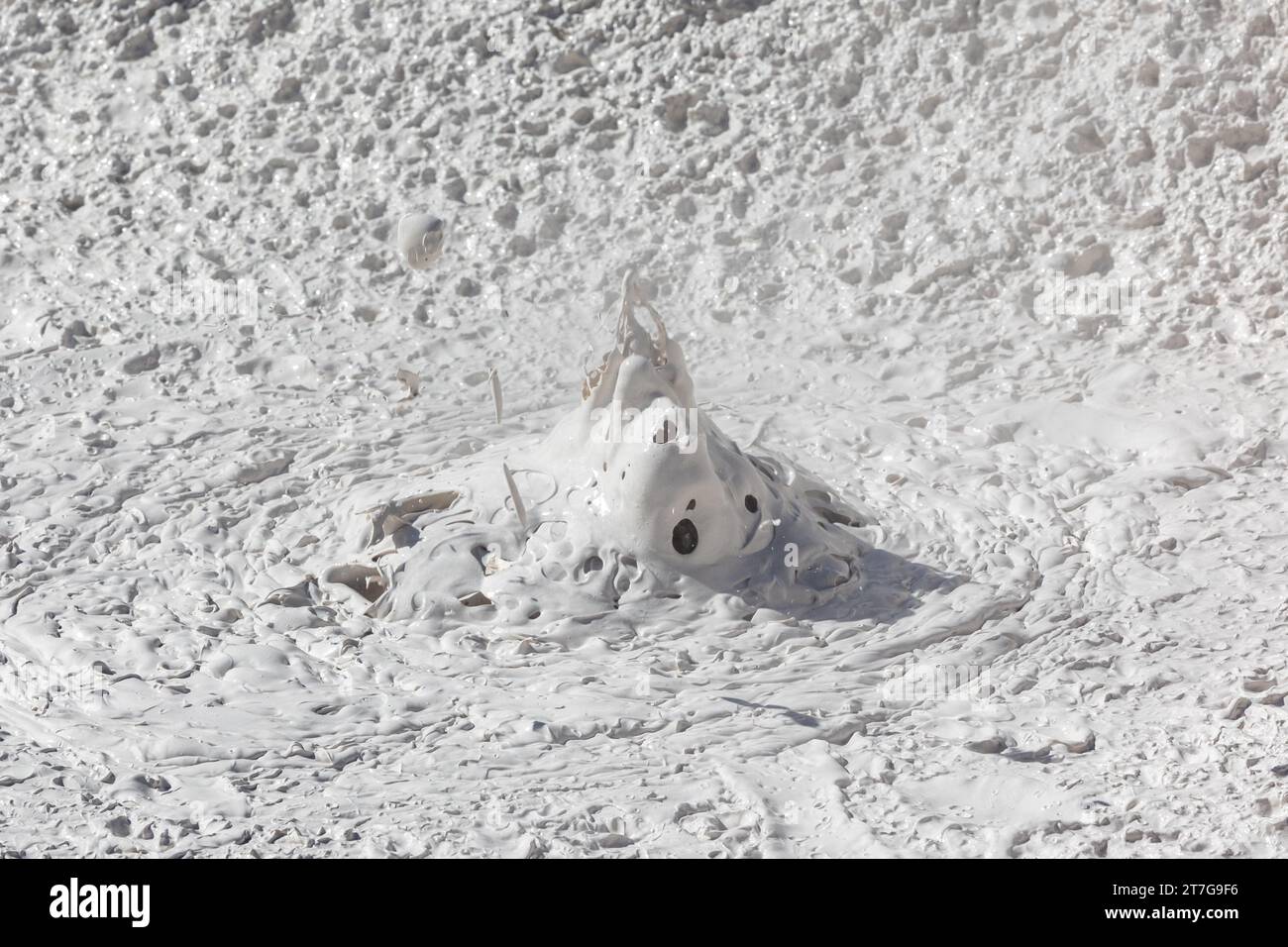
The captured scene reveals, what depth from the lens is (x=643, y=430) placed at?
6211 mm

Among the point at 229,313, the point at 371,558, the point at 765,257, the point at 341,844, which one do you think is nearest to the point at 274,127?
the point at 229,313

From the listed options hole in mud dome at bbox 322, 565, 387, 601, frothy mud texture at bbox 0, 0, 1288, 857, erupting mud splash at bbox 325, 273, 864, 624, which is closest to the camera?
frothy mud texture at bbox 0, 0, 1288, 857

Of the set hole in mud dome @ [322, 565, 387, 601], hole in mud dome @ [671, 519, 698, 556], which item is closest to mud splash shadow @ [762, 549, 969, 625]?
hole in mud dome @ [671, 519, 698, 556]

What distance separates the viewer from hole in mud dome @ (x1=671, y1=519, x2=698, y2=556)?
20.3ft

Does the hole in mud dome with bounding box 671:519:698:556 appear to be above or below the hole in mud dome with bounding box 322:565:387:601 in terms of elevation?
above

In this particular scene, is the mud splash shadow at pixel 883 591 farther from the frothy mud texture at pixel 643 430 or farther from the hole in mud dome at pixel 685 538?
the hole in mud dome at pixel 685 538

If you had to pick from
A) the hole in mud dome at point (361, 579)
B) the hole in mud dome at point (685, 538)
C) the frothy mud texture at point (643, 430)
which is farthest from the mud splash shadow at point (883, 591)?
the hole in mud dome at point (361, 579)

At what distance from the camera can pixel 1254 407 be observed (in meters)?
7.34

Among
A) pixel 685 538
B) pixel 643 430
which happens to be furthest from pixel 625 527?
pixel 643 430

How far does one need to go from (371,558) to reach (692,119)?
397 centimetres

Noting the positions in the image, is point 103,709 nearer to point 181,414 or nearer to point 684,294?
point 181,414

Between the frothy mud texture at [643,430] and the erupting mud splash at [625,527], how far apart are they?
2 centimetres

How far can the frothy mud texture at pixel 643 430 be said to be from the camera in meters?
5.03

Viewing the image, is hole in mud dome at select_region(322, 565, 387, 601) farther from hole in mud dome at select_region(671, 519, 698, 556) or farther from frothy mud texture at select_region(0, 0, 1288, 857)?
hole in mud dome at select_region(671, 519, 698, 556)
